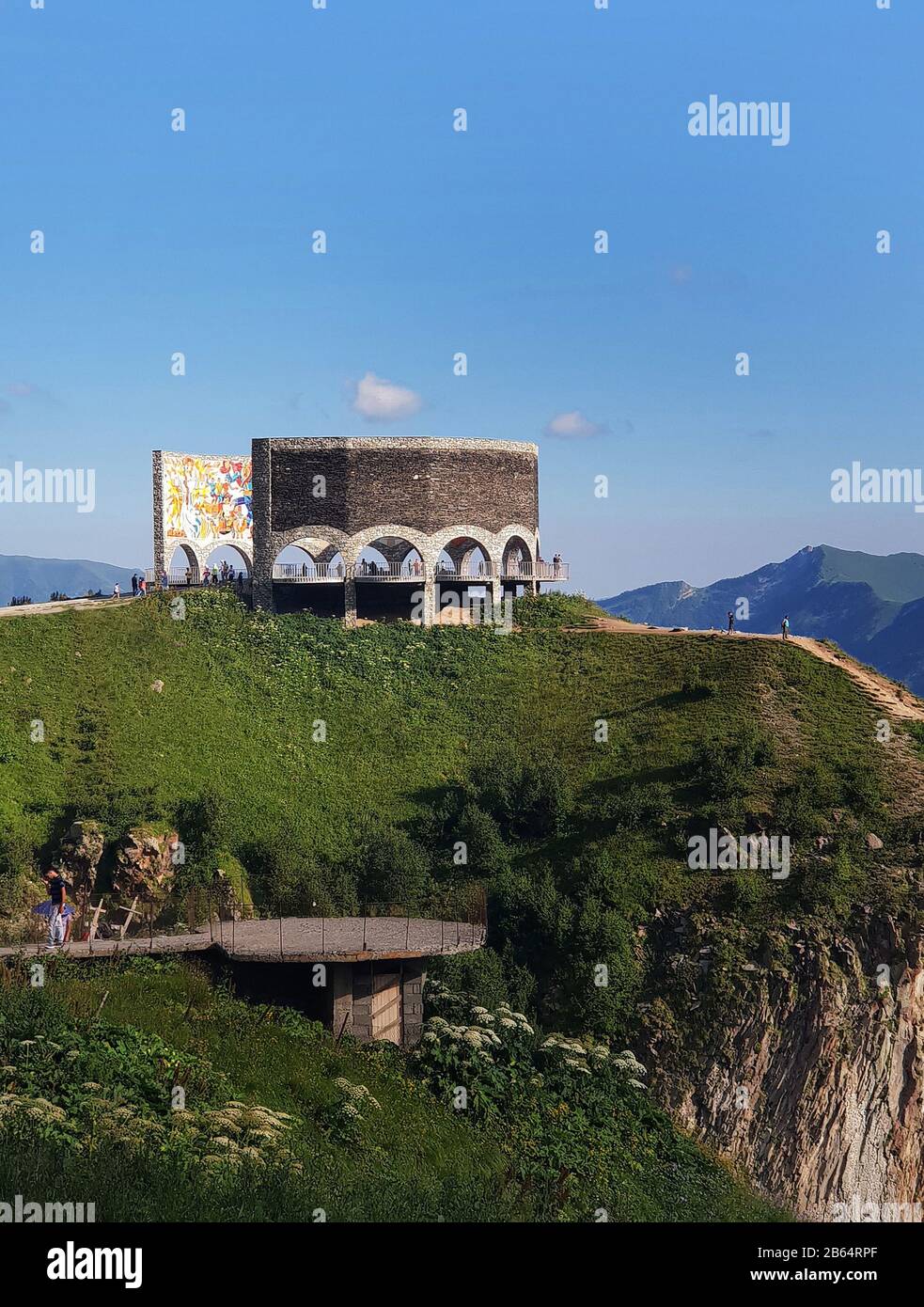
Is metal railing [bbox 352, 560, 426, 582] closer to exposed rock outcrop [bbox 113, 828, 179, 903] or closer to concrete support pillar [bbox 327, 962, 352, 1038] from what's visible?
exposed rock outcrop [bbox 113, 828, 179, 903]

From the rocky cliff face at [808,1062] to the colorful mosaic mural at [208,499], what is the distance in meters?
29.0

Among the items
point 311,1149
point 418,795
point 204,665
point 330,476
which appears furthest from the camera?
point 330,476

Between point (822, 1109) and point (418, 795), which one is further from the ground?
point (418, 795)

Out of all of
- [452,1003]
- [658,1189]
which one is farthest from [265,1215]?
[452,1003]

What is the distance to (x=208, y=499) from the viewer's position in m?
55.2

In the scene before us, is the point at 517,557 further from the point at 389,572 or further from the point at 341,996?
the point at 341,996

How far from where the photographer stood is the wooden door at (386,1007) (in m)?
24.5

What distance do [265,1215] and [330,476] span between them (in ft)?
137

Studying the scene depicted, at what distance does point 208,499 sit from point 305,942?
106ft

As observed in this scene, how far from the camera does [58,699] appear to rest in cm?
4462

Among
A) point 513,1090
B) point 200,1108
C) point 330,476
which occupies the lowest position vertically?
point 513,1090

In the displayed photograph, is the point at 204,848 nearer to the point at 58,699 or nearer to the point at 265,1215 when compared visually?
the point at 58,699

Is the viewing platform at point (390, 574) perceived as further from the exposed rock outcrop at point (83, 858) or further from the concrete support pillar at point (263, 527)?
the exposed rock outcrop at point (83, 858)

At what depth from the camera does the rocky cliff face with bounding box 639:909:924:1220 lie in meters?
31.4
